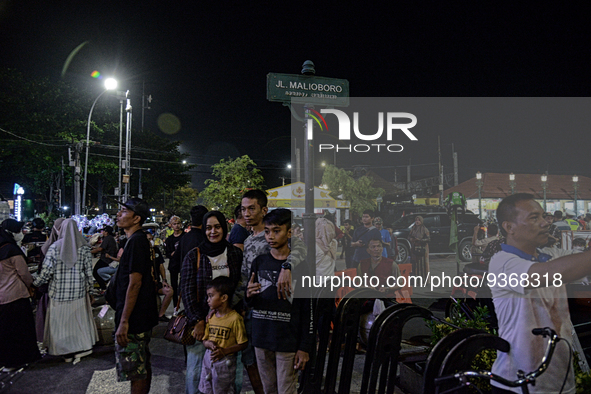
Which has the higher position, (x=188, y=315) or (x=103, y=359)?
(x=188, y=315)

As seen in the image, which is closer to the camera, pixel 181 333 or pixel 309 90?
pixel 181 333

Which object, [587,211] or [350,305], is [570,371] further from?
[587,211]

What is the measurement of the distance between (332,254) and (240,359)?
4.56m

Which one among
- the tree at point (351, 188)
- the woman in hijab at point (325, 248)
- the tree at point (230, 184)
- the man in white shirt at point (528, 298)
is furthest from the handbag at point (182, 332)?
the tree at point (230, 184)

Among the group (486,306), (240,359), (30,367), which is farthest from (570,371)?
(30,367)

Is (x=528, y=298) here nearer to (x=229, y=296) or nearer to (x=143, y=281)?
(x=229, y=296)

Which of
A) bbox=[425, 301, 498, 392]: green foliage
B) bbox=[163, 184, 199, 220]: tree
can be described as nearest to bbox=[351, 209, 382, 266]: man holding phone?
bbox=[425, 301, 498, 392]: green foliage

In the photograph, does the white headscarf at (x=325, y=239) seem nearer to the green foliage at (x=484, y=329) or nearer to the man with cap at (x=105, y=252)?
the green foliage at (x=484, y=329)

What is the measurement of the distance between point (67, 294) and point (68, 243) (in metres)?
0.66

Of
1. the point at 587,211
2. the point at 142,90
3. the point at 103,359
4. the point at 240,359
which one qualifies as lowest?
the point at 103,359

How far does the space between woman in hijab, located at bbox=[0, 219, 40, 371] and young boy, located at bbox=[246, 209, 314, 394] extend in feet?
11.3

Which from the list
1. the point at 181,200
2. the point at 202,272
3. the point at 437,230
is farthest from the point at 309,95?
the point at 181,200

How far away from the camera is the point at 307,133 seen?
21.9 feet

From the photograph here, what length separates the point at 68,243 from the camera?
505 cm
